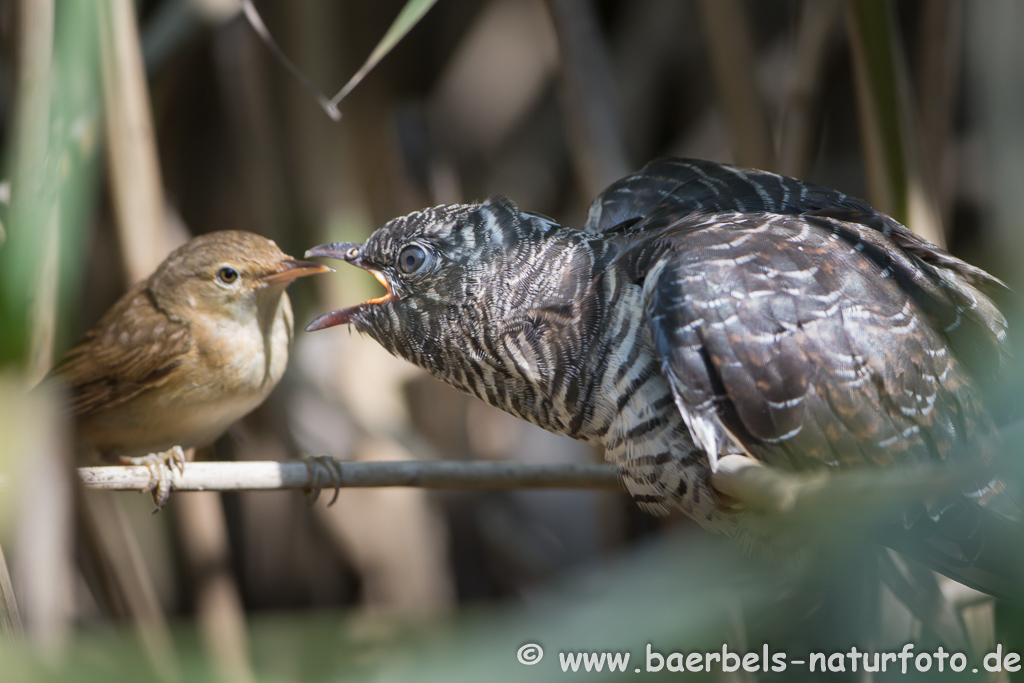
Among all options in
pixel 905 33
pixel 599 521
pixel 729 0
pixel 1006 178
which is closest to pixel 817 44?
pixel 729 0

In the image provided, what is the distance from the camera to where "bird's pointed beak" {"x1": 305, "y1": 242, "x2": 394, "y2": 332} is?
1662mm

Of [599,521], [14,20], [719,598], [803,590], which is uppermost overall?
[14,20]

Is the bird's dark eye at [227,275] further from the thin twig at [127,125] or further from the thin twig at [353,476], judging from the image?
Answer: the thin twig at [353,476]

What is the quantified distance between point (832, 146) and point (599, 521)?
60.5 inches

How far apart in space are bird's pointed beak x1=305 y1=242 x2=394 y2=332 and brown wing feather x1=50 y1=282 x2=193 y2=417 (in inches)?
16.4

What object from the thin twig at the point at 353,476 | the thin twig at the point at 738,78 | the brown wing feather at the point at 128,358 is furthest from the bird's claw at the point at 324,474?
the thin twig at the point at 738,78

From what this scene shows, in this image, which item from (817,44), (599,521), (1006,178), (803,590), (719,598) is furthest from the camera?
(599,521)

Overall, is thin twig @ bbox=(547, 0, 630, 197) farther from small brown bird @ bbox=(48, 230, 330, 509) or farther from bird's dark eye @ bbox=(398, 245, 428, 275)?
small brown bird @ bbox=(48, 230, 330, 509)

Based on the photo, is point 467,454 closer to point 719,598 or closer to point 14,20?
point 14,20

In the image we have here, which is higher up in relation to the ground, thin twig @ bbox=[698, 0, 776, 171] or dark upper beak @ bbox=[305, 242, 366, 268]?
thin twig @ bbox=[698, 0, 776, 171]

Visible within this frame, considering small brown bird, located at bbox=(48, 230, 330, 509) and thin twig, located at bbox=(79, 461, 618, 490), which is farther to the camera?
small brown bird, located at bbox=(48, 230, 330, 509)

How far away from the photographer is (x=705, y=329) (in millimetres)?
1357

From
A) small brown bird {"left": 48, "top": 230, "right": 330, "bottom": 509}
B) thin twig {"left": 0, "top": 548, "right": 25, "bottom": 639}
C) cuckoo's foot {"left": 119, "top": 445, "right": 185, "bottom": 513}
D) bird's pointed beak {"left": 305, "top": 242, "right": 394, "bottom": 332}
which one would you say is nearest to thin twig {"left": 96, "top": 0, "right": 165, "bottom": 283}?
small brown bird {"left": 48, "top": 230, "right": 330, "bottom": 509}

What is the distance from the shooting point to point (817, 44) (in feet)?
6.41
